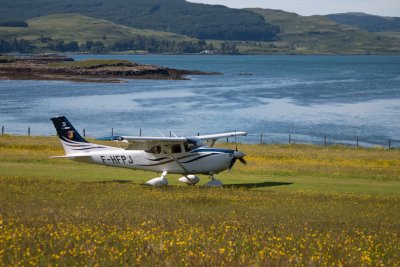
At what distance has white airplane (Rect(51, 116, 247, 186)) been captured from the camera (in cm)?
2920

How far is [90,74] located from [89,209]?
158157mm

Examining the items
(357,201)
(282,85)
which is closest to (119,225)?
(357,201)

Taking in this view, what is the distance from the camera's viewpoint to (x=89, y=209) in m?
20.6

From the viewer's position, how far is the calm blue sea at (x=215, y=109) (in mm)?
71688

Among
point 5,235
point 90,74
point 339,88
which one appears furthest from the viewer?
point 90,74

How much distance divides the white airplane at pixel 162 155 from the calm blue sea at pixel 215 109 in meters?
23.8

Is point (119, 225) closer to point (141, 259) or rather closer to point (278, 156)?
point (141, 259)

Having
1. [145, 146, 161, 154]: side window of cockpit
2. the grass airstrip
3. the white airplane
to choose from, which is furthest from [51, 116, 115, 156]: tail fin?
[145, 146, 161, 154]: side window of cockpit

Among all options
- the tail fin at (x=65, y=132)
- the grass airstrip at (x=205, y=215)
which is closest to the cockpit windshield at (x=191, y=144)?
the grass airstrip at (x=205, y=215)

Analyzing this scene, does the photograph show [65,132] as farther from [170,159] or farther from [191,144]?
[191,144]

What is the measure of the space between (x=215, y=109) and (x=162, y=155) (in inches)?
2566

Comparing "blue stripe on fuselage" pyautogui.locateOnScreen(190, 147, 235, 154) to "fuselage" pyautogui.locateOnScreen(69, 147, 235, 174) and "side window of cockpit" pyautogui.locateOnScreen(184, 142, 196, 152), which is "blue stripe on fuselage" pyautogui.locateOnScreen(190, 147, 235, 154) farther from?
"side window of cockpit" pyautogui.locateOnScreen(184, 142, 196, 152)

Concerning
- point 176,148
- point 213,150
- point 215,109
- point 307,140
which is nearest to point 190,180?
point 176,148

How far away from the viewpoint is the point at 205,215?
2017cm
